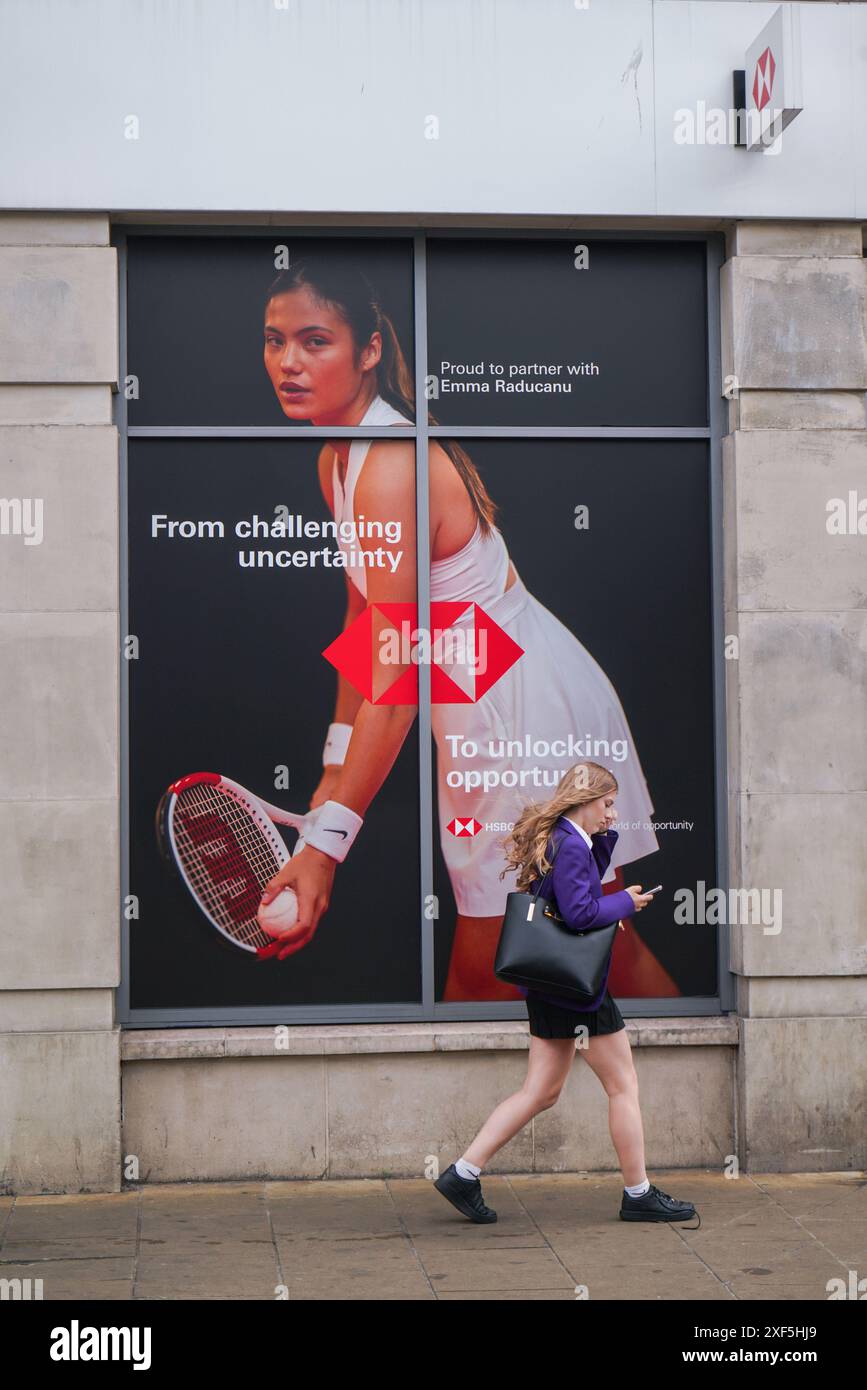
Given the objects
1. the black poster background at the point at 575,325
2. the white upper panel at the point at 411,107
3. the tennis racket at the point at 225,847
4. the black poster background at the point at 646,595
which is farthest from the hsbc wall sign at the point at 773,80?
the tennis racket at the point at 225,847

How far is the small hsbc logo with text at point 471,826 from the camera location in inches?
292

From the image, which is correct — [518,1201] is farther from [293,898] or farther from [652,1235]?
[293,898]

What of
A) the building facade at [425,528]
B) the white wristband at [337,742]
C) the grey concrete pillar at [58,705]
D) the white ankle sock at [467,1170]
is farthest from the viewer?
the white wristband at [337,742]

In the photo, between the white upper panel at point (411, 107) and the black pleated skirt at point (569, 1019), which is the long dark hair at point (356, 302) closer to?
the white upper panel at point (411, 107)

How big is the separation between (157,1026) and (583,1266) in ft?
7.83

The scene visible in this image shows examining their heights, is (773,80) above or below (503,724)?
above

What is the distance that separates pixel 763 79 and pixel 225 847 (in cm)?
435

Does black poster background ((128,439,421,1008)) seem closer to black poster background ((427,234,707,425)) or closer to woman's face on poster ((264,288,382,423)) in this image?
woman's face on poster ((264,288,382,423))

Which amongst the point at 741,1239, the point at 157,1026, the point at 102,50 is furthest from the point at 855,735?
the point at 102,50

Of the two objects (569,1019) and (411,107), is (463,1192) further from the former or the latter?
(411,107)

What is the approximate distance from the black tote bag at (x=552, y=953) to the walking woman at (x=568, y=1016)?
0.05 metres

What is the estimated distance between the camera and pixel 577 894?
19.7ft

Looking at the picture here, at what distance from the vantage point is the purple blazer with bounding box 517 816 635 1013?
6.02 m

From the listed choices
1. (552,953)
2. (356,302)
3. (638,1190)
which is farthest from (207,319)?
(638,1190)
